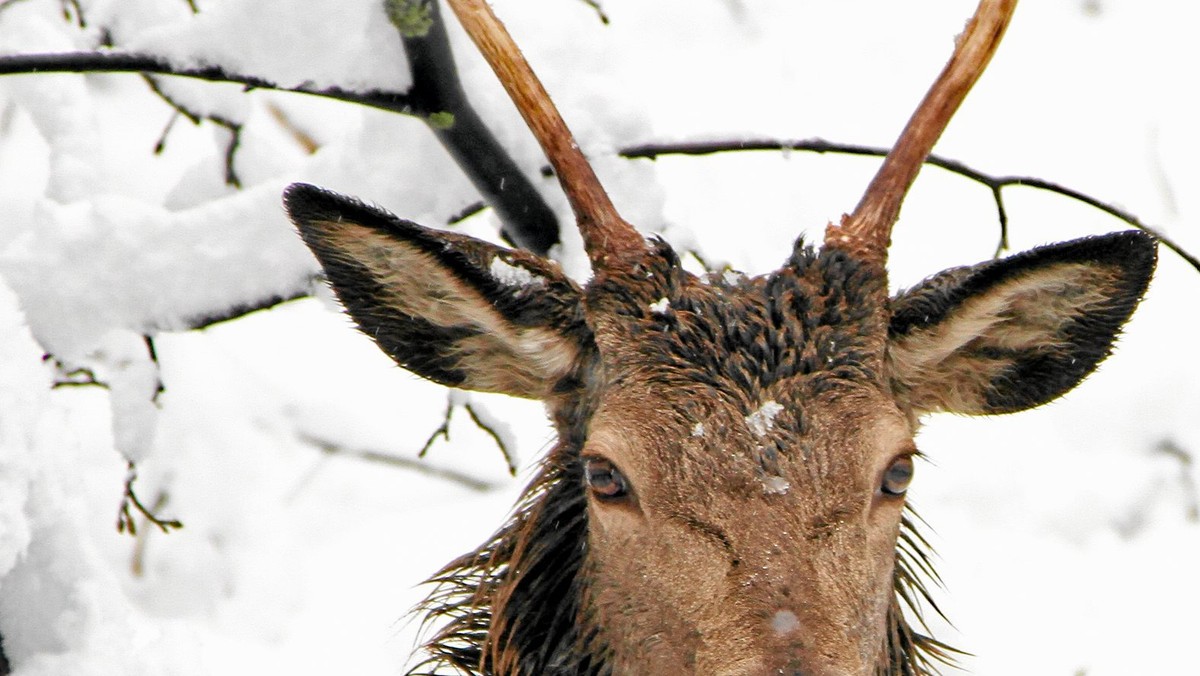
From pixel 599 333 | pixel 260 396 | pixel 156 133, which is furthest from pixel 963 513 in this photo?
pixel 156 133

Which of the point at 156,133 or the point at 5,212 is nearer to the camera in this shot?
the point at 5,212

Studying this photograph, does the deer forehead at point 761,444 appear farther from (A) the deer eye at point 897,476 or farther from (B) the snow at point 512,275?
(B) the snow at point 512,275

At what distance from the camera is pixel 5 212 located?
777 cm

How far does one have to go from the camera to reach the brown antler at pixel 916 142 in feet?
12.7

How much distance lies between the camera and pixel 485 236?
7.67m

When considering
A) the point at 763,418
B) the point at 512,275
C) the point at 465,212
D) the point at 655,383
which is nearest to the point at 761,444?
the point at 763,418

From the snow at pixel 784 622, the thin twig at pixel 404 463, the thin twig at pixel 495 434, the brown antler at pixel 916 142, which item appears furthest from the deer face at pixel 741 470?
the thin twig at pixel 404 463

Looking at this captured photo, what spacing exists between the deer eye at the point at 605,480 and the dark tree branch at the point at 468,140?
1.23 m

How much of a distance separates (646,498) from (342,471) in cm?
446

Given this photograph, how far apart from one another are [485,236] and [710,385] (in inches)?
167

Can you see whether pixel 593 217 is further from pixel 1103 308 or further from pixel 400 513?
pixel 400 513

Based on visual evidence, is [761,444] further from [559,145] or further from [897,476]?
[559,145]

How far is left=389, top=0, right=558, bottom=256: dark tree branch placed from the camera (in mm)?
4543

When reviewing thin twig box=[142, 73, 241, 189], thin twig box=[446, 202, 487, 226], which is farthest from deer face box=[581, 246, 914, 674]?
thin twig box=[142, 73, 241, 189]
